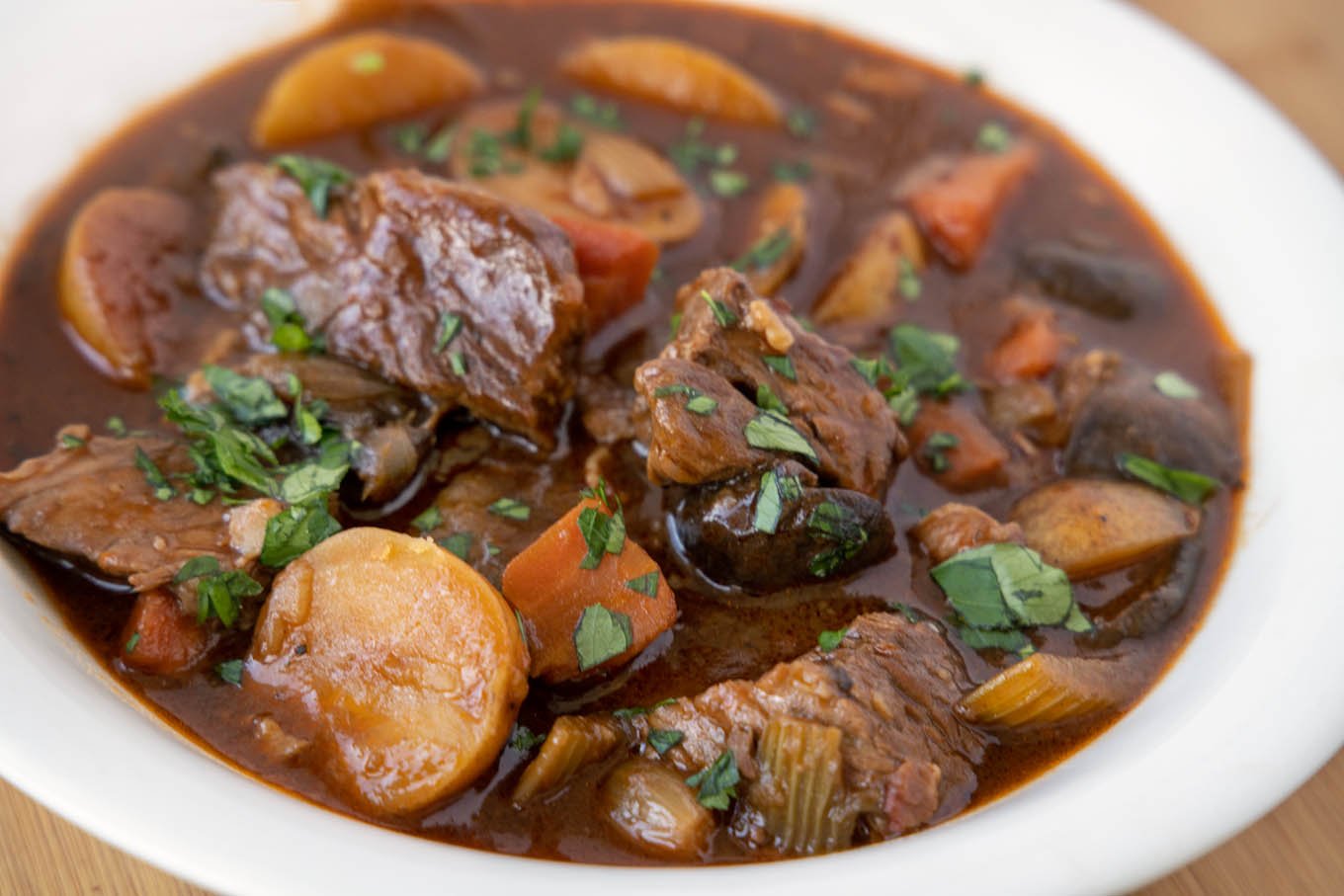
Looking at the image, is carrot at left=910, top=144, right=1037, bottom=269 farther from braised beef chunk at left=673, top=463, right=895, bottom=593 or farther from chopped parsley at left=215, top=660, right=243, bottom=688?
chopped parsley at left=215, top=660, right=243, bottom=688

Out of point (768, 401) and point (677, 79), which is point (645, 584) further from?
point (677, 79)

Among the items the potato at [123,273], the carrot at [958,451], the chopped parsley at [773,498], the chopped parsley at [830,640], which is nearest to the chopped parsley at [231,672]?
the potato at [123,273]

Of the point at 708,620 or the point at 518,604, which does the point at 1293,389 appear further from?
the point at 518,604

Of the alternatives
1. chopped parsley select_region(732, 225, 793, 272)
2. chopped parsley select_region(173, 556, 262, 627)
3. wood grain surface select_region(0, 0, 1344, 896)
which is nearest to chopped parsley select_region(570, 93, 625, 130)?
chopped parsley select_region(732, 225, 793, 272)

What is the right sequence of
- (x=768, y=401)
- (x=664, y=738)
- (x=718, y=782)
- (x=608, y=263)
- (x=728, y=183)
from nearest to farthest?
(x=718, y=782) < (x=664, y=738) < (x=768, y=401) < (x=608, y=263) < (x=728, y=183)

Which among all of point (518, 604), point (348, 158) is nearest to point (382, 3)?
point (348, 158)

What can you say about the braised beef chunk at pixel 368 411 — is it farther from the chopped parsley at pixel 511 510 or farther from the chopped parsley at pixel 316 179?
the chopped parsley at pixel 316 179

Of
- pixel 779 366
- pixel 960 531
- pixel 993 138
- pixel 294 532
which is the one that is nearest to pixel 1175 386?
pixel 960 531
